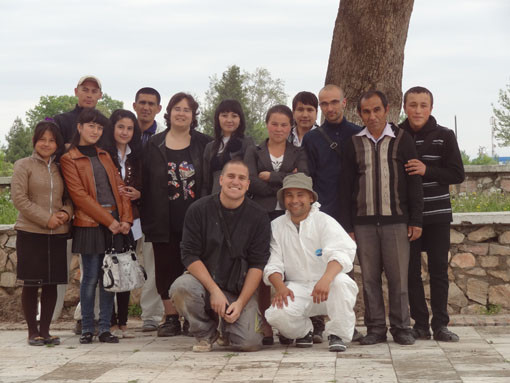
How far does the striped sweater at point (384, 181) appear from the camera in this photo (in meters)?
5.95

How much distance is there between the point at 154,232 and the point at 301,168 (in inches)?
54.6

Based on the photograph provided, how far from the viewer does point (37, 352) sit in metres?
5.95

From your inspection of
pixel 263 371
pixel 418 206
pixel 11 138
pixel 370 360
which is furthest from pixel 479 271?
pixel 11 138

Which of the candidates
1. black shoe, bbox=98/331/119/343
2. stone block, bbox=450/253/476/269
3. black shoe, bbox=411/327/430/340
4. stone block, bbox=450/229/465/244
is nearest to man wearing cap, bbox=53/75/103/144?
black shoe, bbox=98/331/119/343

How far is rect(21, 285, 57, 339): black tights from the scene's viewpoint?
20.6 ft

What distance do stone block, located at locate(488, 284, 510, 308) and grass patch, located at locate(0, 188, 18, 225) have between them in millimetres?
5230

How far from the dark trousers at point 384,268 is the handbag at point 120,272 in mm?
1791

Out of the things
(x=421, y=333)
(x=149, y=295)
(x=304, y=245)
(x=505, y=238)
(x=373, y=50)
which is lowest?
(x=421, y=333)

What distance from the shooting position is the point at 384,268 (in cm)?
605

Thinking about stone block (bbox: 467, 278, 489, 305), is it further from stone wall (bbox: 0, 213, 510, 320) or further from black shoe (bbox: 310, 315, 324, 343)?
black shoe (bbox: 310, 315, 324, 343)

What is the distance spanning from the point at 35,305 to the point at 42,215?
2.58 feet

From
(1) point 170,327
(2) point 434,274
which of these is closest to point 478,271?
(2) point 434,274

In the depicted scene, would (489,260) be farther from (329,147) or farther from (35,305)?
(35,305)

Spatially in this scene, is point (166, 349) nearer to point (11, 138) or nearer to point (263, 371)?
point (263, 371)
